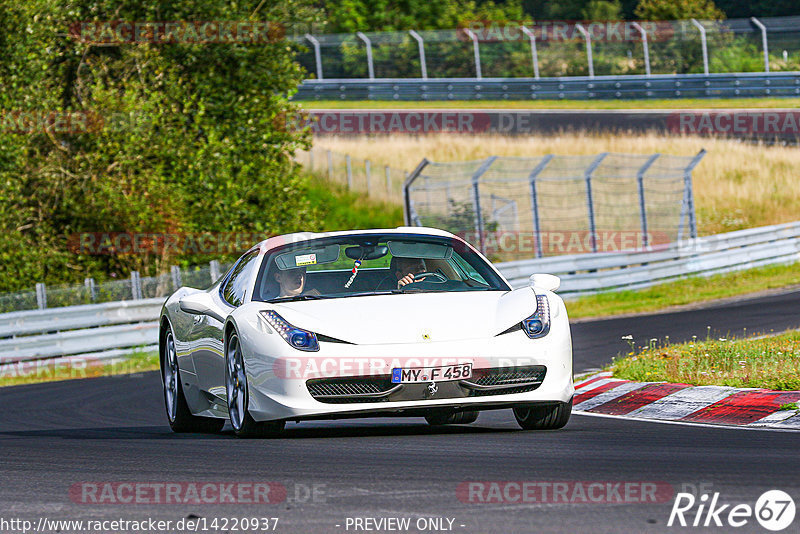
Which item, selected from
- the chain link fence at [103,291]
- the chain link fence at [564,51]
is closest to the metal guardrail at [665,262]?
the chain link fence at [103,291]

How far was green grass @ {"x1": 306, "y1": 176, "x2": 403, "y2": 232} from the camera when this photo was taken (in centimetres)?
3697

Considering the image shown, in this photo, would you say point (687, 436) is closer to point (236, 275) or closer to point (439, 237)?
point (439, 237)

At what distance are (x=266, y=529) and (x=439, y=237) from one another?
4.39m

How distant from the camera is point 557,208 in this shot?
3659cm

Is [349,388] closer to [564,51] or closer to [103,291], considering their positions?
[103,291]

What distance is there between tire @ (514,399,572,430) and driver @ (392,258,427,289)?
111cm

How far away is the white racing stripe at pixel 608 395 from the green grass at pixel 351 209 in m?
25.2

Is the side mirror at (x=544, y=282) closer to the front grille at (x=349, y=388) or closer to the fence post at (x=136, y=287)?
the front grille at (x=349, y=388)

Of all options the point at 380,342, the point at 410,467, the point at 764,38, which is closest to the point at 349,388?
the point at 380,342

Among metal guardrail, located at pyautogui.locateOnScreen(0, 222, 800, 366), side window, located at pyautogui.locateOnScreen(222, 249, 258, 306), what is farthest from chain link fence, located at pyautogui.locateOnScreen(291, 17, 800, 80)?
side window, located at pyautogui.locateOnScreen(222, 249, 258, 306)

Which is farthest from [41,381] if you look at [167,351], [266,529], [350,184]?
[350,184]

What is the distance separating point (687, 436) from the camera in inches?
318

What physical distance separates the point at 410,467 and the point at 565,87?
4269 centimetres

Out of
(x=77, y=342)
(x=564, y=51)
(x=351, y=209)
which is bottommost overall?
(x=351, y=209)
